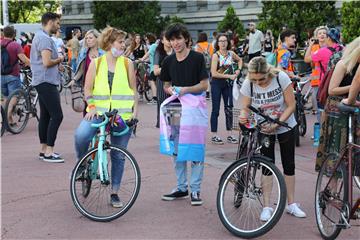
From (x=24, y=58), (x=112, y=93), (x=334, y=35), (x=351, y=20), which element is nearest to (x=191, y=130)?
(x=112, y=93)

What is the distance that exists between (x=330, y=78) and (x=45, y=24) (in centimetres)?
409

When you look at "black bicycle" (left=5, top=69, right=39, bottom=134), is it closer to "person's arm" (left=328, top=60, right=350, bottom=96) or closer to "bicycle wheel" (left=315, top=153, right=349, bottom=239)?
"person's arm" (left=328, top=60, right=350, bottom=96)

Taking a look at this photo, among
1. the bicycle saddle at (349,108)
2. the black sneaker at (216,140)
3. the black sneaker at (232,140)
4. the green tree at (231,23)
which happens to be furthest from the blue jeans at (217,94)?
the green tree at (231,23)

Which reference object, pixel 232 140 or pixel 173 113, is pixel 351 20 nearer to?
pixel 232 140

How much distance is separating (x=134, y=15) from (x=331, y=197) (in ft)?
107

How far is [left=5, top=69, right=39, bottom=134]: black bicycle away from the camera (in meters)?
11.3

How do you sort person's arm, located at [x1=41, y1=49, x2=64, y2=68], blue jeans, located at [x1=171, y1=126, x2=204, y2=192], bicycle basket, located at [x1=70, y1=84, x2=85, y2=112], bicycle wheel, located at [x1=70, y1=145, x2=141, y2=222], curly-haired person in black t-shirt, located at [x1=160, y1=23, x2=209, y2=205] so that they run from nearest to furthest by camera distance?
1. bicycle wheel, located at [x1=70, y1=145, x2=141, y2=222]
2. curly-haired person in black t-shirt, located at [x1=160, y1=23, x2=209, y2=205]
3. blue jeans, located at [x1=171, y1=126, x2=204, y2=192]
4. bicycle basket, located at [x1=70, y1=84, x2=85, y2=112]
5. person's arm, located at [x1=41, y1=49, x2=64, y2=68]

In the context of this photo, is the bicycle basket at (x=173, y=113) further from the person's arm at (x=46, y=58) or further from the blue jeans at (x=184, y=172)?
the person's arm at (x=46, y=58)

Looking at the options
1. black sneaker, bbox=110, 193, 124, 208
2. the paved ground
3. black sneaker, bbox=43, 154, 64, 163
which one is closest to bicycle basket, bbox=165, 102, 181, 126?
the paved ground

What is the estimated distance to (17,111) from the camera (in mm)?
11484

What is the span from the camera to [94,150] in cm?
596

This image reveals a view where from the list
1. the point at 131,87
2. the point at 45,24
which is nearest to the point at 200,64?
the point at 131,87

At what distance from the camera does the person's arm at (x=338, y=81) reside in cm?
598

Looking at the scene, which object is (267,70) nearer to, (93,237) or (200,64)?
(200,64)
